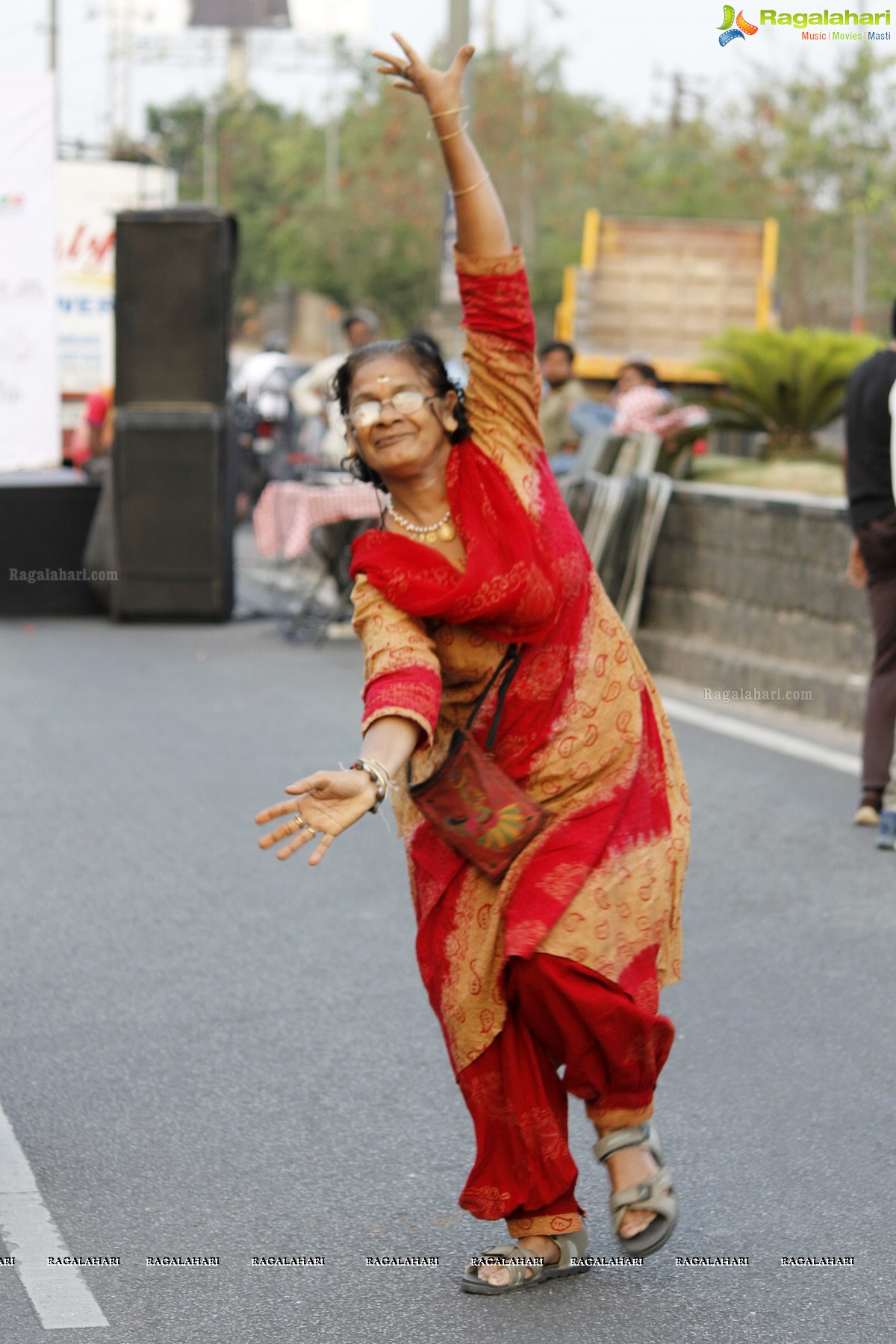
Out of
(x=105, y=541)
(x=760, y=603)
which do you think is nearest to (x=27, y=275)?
(x=105, y=541)

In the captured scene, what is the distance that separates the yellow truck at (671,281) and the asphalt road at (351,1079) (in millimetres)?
18379

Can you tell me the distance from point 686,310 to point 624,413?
1340 centimetres

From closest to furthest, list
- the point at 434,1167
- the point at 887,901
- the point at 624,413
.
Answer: the point at 434,1167 → the point at 887,901 → the point at 624,413

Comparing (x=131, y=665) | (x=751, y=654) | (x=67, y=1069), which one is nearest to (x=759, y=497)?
(x=751, y=654)

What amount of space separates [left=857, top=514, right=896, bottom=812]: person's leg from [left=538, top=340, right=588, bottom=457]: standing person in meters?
6.39

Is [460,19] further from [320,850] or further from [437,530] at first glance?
[320,850]

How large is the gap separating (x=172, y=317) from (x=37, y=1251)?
11390mm

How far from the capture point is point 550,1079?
11.9ft

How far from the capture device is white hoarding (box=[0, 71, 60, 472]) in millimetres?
13508

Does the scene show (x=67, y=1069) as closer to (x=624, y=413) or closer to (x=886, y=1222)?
(x=886, y=1222)

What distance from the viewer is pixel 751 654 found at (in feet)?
35.6

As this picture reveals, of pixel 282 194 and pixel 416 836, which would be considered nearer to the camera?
pixel 416 836

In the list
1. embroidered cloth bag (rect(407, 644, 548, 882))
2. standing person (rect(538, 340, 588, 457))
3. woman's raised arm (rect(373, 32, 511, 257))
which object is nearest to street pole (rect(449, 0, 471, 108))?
standing person (rect(538, 340, 588, 457))

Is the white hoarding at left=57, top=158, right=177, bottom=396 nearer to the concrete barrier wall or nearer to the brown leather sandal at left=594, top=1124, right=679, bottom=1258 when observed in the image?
the concrete barrier wall
